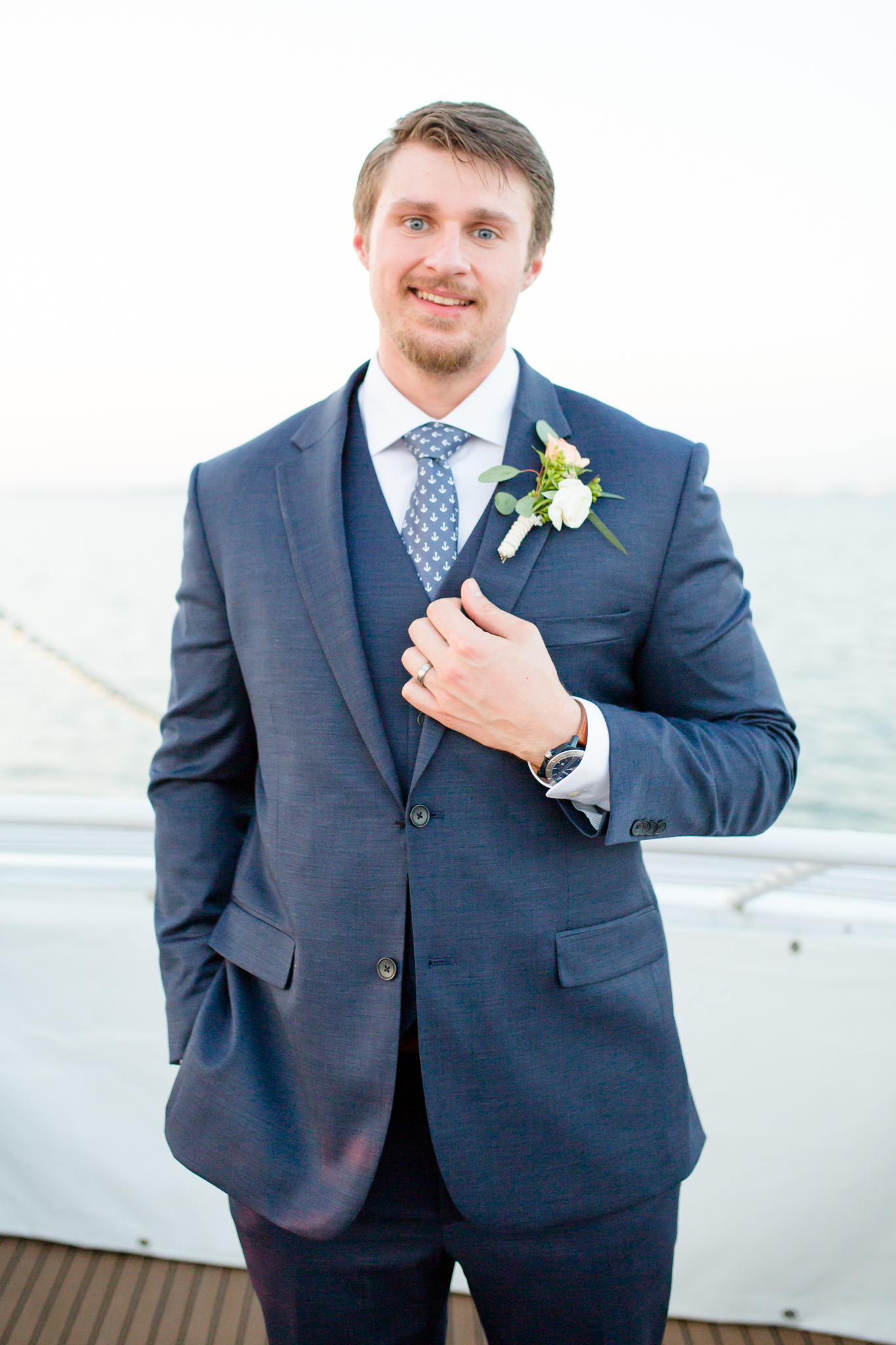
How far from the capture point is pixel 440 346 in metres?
1.19

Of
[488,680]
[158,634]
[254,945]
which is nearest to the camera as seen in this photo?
[488,680]

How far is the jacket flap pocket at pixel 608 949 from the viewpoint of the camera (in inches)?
43.8

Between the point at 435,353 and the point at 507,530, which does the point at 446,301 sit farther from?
the point at 507,530

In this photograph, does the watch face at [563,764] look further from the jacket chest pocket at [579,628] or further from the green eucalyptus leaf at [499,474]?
the green eucalyptus leaf at [499,474]

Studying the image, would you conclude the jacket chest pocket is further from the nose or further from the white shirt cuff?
the nose

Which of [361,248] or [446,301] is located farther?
[361,248]

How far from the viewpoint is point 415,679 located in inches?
42.6

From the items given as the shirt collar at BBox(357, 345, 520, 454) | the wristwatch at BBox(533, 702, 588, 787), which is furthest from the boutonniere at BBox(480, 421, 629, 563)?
the wristwatch at BBox(533, 702, 588, 787)

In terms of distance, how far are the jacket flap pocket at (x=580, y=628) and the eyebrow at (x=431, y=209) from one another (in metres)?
0.51

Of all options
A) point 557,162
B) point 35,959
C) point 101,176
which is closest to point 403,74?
point 557,162

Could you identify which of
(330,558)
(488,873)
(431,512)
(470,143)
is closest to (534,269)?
(470,143)

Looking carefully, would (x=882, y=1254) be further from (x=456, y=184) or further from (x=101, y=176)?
(x=101, y=176)

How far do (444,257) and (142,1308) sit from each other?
2.05 meters

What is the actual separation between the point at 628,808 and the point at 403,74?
25625 mm
